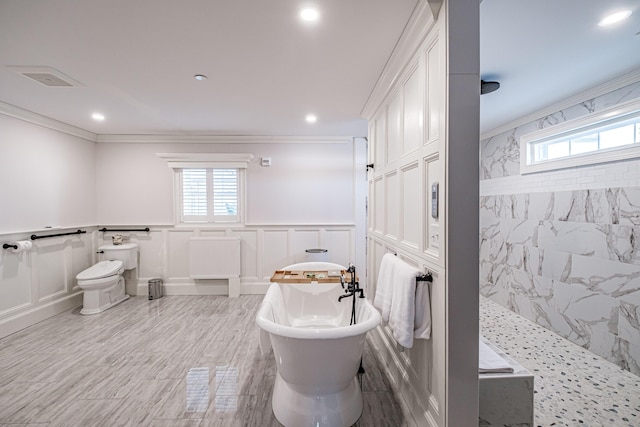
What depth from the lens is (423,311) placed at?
1.52 metres

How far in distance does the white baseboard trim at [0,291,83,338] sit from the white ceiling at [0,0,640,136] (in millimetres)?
2338

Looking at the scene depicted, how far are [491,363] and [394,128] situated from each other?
1.75 meters

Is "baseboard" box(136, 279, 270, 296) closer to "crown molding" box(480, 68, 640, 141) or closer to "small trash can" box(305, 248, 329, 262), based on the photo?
"small trash can" box(305, 248, 329, 262)

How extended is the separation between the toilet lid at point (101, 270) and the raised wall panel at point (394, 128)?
3.82 m

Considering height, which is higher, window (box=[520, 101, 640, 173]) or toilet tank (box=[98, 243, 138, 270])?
window (box=[520, 101, 640, 173])

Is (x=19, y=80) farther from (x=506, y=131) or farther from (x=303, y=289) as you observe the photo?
(x=506, y=131)

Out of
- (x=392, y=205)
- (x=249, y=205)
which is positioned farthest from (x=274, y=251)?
(x=392, y=205)

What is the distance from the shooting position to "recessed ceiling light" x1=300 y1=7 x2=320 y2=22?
150 centimetres

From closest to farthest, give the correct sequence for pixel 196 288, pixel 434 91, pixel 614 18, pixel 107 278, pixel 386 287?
pixel 434 91 < pixel 614 18 < pixel 386 287 < pixel 107 278 < pixel 196 288

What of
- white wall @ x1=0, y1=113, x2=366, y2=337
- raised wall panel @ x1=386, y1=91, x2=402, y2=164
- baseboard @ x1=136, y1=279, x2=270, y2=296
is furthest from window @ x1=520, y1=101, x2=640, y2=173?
baseboard @ x1=136, y1=279, x2=270, y2=296

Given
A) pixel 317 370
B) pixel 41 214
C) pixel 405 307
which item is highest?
pixel 41 214

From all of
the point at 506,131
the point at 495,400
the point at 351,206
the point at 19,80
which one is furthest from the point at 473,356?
the point at 19,80

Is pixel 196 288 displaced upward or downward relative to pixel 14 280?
downward

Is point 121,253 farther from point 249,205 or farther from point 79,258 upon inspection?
point 249,205
